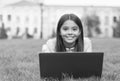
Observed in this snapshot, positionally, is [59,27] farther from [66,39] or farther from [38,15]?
[38,15]

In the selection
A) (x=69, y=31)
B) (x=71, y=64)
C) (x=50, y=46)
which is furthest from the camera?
(x=50, y=46)

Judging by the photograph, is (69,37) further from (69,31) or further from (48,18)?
(48,18)

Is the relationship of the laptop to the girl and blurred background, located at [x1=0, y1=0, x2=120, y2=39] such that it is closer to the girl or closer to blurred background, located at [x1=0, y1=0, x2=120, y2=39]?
the girl

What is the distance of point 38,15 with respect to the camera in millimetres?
39000

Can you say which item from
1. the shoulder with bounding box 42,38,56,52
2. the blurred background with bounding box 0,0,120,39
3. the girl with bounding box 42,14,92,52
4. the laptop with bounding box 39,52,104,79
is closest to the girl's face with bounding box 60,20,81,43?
the girl with bounding box 42,14,92,52

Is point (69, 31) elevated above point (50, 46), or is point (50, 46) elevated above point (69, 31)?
point (69, 31)

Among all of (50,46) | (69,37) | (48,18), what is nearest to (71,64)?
(69,37)

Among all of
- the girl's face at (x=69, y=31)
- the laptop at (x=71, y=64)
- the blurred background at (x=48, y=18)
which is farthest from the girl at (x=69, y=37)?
the blurred background at (x=48, y=18)

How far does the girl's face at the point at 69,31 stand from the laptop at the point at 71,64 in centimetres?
41

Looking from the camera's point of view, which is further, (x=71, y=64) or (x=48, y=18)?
(x=48, y=18)

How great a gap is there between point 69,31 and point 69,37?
2.6 inches

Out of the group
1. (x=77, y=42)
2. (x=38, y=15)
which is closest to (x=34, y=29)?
(x=38, y=15)

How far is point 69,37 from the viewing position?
2920 mm

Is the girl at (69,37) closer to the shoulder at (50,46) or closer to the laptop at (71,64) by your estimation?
the shoulder at (50,46)
